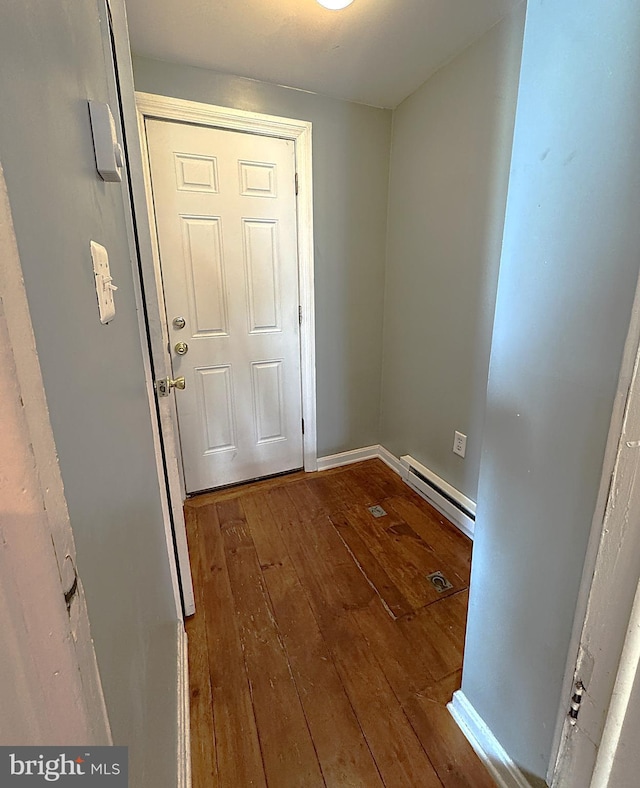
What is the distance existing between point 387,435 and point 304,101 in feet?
6.67

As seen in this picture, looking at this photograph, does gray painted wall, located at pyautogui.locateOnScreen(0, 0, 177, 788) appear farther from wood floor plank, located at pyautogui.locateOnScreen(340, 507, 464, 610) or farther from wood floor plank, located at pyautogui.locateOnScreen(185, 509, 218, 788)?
wood floor plank, located at pyautogui.locateOnScreen(340, 507, 464, 610)

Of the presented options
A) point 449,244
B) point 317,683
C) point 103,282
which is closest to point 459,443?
point 449,244

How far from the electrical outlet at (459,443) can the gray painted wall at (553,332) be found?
1037 millimetres

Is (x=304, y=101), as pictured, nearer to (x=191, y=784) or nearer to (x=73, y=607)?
(x=73, y=607)

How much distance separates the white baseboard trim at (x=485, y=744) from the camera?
0.92m

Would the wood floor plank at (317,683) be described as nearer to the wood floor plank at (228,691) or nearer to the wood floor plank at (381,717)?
the wood floor plank at (381,717)

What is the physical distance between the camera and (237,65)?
1.73m

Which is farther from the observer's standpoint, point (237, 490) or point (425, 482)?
point (237, 490)

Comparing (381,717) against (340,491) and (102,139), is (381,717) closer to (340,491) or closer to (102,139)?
(340,491)

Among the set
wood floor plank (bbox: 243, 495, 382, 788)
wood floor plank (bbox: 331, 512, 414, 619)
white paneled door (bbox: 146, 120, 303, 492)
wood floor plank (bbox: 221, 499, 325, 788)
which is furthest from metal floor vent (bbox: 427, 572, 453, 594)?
white paneled door (bbox: 146, 120, 303, 492)

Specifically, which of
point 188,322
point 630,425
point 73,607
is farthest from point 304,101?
point 73,607

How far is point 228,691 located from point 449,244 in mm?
2053

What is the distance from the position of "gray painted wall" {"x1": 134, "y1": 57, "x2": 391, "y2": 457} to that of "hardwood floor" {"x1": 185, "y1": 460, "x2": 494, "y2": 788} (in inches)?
26.8

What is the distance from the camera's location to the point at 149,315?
1.14 meters
